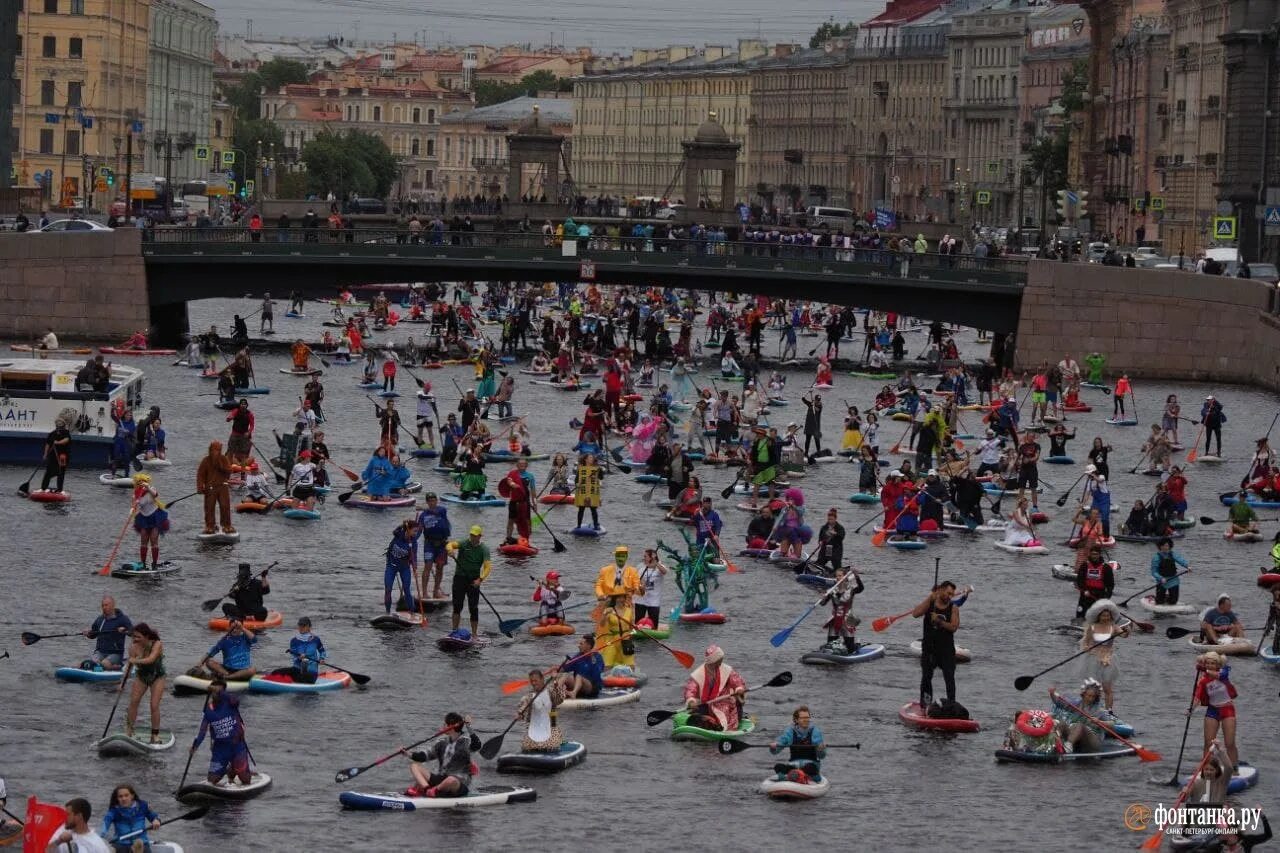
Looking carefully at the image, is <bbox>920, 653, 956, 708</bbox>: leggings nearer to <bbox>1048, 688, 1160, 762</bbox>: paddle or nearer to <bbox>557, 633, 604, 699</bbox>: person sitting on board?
<bbox>1048, 688, 1160, 762</bbox>: paddle

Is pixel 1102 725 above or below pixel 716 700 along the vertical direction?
below

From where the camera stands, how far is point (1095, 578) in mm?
43906

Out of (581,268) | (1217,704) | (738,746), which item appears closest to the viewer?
(1217,704)

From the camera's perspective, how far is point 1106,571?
4388cm

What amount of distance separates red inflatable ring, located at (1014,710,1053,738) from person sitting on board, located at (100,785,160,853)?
11404 millimetres

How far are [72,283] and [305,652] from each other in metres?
55.5

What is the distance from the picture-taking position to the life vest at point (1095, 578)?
43.9 m

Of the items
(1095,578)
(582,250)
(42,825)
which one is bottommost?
(42,825)

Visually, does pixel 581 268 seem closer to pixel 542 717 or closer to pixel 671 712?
pixel 671 712

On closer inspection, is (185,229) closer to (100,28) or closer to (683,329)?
(683,329)

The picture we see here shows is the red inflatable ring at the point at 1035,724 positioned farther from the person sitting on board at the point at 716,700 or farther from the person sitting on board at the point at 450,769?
the person sitting on board at the point at 450,769

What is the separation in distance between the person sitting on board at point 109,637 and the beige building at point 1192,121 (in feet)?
270

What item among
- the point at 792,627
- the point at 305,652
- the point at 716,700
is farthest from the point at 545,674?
the point at 792,627

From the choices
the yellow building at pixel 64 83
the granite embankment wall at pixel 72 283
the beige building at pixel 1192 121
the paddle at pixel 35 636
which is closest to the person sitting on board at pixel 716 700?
the paddle at pixel 35 636
